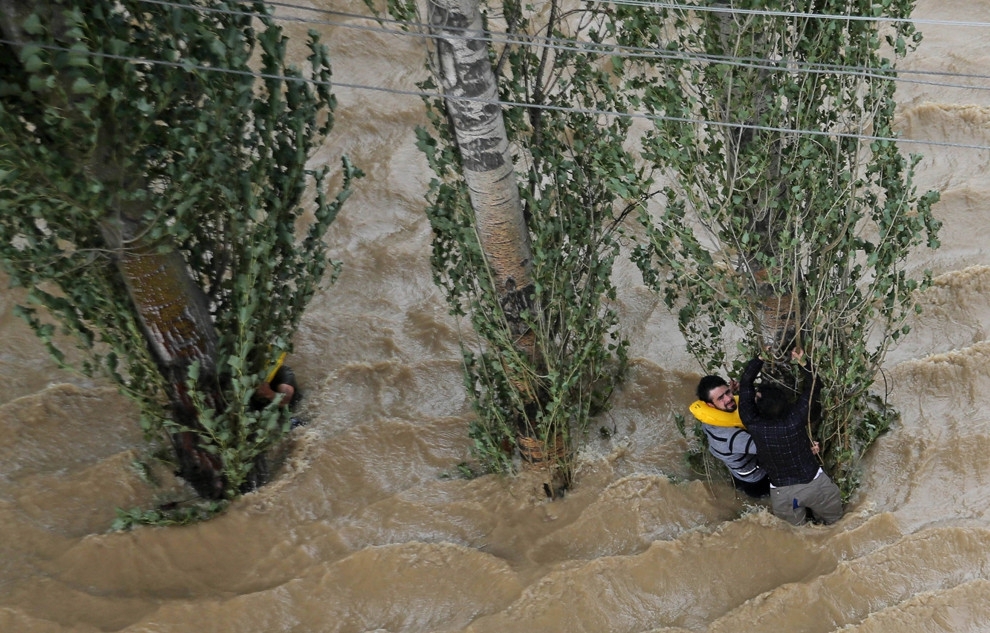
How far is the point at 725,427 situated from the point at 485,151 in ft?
6.74

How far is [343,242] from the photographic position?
23.3 ft

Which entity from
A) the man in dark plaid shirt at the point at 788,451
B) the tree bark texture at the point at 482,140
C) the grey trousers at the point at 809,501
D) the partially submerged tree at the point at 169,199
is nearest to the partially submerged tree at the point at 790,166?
the man in dark plaid shirt at the point at 788,451

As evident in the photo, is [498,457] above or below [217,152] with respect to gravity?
below

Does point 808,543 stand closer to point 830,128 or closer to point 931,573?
point 931,573

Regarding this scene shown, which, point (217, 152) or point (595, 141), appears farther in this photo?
point (595, 141)

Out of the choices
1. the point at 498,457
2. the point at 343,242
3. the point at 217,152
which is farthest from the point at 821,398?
the point at 343,242

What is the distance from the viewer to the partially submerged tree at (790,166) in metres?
4.06

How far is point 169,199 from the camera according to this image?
13.9 ft

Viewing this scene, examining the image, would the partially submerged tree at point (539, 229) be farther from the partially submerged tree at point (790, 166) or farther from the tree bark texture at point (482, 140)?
the partially submerged tree at point (790, 166)

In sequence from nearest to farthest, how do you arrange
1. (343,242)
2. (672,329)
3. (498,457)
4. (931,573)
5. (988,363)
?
1. (931,573)
2. (498,457)
3. (988,363)
4. (672,329)
5. (343,242)

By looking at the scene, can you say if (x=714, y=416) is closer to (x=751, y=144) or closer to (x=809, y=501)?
(x=809, y=501)

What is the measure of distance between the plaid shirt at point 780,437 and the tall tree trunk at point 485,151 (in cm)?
121

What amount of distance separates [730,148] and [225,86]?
2.54m

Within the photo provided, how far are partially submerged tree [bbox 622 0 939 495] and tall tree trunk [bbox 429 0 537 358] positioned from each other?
73 centimetres
